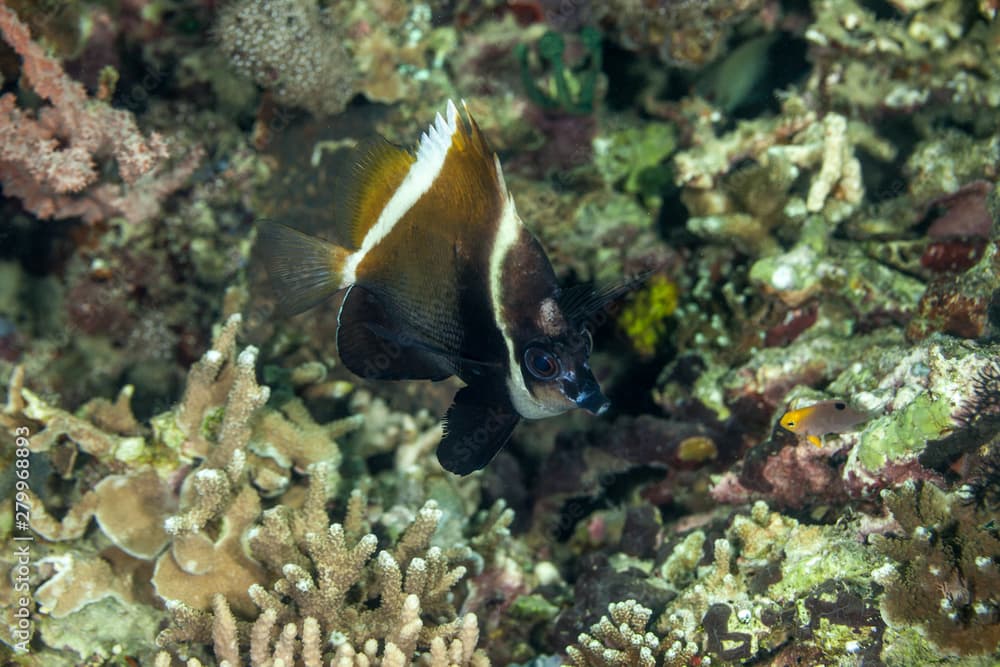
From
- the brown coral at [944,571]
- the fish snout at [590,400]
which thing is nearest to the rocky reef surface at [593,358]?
the brown coral at [944,571]

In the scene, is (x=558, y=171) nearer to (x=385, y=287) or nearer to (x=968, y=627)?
(x=385, y=287)

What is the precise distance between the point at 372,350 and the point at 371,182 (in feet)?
2.09

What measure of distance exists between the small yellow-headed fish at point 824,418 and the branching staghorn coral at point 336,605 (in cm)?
175

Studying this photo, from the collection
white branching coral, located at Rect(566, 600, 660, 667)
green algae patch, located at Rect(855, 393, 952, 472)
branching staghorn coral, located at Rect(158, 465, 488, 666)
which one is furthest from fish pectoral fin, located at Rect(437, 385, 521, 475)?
green algae patch, located at Rect(855, 393, 952, 472)

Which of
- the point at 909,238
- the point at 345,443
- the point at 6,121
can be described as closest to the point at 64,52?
the point at 6,121

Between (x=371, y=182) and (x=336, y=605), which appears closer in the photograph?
(x=371, y=182)

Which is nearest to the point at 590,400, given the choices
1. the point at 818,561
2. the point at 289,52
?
the point at 818,561

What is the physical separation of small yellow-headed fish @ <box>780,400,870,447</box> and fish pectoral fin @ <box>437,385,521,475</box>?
161 centimetres

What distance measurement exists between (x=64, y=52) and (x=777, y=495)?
5.56m

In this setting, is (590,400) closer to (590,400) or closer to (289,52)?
(590,400)

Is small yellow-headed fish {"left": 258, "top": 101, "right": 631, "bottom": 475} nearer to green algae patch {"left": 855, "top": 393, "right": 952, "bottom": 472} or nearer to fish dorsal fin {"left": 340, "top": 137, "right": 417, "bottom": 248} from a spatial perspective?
fish dorsal fin {"left": 340, "top": 137, "right": 417, "bottom": 248}

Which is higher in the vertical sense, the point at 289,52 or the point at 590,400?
the point at 289,52

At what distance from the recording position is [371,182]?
7.95ft

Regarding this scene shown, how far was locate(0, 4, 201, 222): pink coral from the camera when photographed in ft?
14.6
